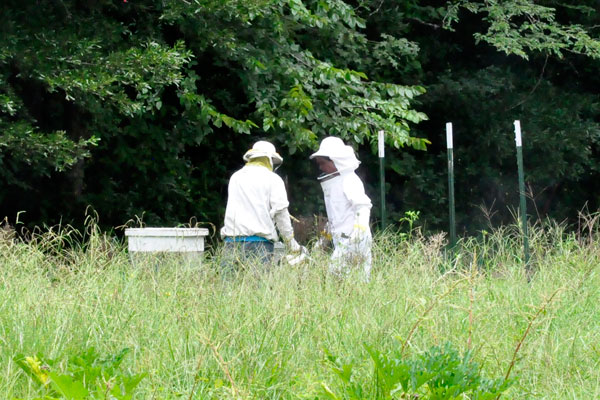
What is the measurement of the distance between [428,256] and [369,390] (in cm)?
269

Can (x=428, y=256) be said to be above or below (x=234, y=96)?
below

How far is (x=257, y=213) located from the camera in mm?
7309

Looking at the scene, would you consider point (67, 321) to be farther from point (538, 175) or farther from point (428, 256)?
point (538, 175)

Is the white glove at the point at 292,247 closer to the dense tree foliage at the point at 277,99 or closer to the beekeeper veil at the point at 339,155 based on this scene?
the beekeeper veil at the point at 339,155

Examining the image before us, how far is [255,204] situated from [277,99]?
13.6 ft

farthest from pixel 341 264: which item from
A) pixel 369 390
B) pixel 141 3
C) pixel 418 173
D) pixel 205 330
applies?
pixel 418 173

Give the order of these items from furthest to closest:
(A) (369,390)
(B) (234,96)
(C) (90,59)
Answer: (B) (234,96)
(C) (90,59)
(A) (369,390)

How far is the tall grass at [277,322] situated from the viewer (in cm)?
445

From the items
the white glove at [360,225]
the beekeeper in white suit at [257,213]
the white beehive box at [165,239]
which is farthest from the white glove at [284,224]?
the white beehive box at [165,239]

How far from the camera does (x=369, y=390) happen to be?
4184 mm

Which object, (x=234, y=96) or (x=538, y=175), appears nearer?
(x=234, y=96)

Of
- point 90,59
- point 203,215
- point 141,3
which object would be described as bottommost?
point 203,215

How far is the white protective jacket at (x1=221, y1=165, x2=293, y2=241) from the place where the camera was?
7.30m

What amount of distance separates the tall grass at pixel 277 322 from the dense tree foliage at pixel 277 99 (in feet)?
10.9
